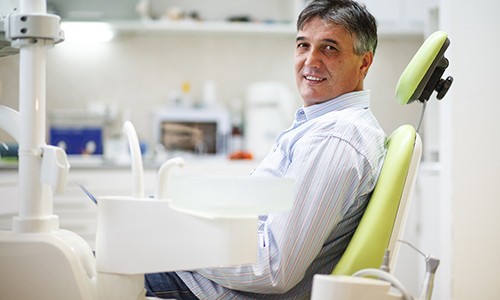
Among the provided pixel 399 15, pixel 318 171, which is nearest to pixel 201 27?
pixel 399 15

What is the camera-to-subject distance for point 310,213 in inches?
44.6

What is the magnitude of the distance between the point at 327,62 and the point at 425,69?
32 cm

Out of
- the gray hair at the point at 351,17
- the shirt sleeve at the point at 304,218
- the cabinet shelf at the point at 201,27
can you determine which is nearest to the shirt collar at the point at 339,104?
the gray hair at the point at 351,17

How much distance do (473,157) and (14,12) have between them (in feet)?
6.15

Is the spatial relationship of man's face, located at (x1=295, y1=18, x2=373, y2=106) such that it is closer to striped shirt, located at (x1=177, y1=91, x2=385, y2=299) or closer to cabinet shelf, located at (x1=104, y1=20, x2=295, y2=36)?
striped shirt, located at (x1=177, y1=91, x2=385, y2=299)

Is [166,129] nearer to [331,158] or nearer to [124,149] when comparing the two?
[124,149]

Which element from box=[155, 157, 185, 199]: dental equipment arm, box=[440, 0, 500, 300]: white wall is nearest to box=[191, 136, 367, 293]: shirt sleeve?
box=[155, 157, 185, 199]: dental equipment arm

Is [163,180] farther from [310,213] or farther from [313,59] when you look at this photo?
Result: [313,59]

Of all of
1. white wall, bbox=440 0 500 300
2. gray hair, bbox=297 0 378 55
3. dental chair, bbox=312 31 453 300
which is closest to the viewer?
dental chair, bbox=312 31 453 300

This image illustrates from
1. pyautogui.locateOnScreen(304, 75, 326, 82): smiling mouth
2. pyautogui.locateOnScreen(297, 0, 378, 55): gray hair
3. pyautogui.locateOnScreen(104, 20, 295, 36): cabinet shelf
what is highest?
pyautogui.locateOnScreen(104, 20, 295, 36): cabinet shelf

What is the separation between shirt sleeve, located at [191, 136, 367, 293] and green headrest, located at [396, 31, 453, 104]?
6.6 inches

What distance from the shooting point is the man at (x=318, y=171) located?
1137 mm

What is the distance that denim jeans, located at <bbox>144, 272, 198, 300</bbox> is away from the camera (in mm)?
1308

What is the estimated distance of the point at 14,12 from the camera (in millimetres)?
1033
